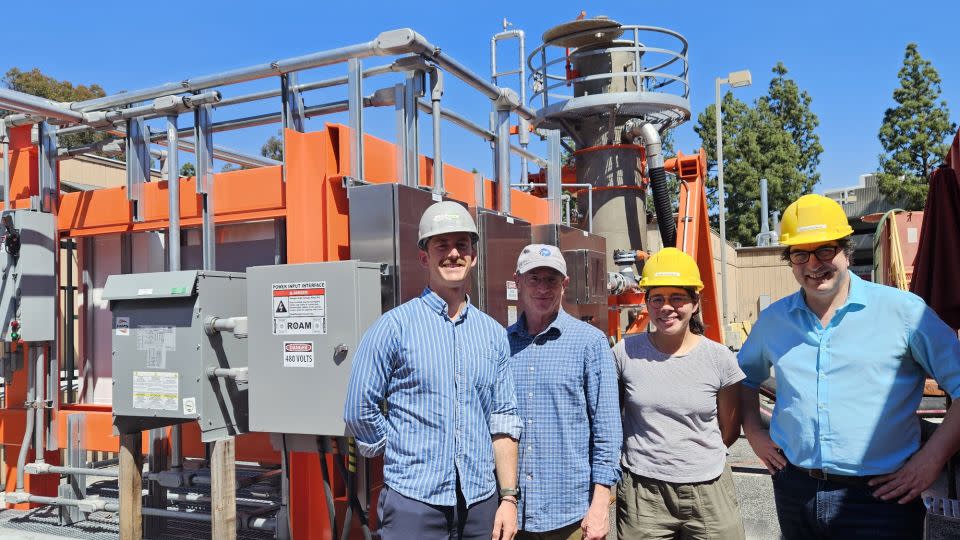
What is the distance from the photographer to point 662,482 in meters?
2.92

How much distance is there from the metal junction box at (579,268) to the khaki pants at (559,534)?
3753mm

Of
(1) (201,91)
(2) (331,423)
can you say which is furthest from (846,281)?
(1) (201,91)

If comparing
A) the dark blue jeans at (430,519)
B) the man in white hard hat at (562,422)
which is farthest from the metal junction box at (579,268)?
the dark blue jeans at (430,519)

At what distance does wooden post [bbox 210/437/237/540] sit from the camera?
3.93m

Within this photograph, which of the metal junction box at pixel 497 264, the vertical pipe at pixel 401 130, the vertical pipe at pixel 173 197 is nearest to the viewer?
the vertical pipe at pixel 401 130

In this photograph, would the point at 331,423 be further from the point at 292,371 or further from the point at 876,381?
the point at 876,381

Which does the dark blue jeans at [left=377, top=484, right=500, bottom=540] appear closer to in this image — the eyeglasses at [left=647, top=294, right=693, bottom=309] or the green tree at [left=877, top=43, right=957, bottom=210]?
the eyeglasses at [left=647, top=294, right=693, bottom=309]

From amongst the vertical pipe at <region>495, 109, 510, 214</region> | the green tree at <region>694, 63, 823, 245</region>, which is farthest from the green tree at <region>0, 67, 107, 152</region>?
the vertical pipe at <region>495, 109, 510, 214</region>

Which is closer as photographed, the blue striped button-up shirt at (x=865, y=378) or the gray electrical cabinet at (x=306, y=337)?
the blue striped button-up shirt at (x=865, y=378)

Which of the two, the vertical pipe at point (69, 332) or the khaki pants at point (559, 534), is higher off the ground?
the vertical pipe at point (69, 332)

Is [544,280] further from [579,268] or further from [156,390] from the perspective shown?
[579,268]

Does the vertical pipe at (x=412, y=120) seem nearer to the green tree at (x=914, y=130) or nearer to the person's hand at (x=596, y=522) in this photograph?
the person's hand at (x=596, y=522)

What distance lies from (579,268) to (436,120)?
7.83ft

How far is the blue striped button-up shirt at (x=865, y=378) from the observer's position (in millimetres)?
2418
